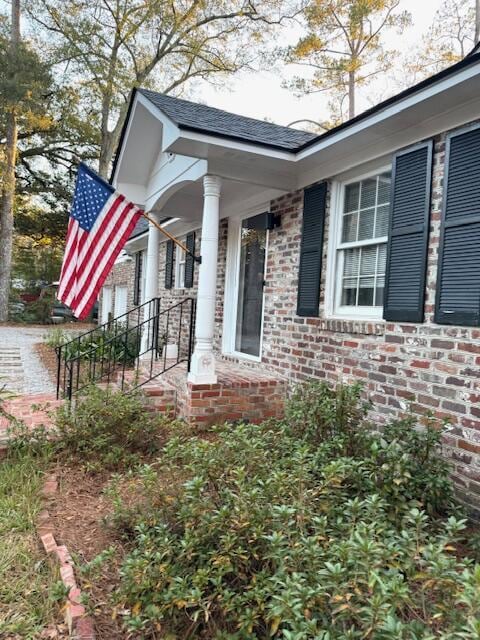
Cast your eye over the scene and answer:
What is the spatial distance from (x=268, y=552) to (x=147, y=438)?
86.2 inches

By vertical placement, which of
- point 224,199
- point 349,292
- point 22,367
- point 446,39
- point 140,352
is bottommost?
point 22,367

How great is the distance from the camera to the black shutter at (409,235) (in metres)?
3.28

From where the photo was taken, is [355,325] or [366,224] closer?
[355,325]

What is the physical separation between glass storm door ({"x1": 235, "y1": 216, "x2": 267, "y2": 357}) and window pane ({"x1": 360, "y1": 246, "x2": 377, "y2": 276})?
1.75m

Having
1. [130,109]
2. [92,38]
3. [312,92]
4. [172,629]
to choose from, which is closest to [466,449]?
[172,629]

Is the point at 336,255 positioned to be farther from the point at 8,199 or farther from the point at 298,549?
the point at 8,199

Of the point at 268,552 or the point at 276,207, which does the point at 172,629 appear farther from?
the point at 276,207

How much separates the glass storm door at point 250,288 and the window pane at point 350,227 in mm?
1481

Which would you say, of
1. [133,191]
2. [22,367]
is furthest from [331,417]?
[22,367]

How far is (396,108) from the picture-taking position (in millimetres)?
3209

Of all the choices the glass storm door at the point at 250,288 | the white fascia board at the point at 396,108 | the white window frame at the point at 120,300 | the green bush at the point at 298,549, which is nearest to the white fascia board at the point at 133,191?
the glass storm door at the point at 250,288

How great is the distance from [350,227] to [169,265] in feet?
16.7

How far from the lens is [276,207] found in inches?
207

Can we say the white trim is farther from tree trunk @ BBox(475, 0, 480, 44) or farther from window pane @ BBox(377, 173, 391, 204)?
tree trunk @ BBox(475, 0, 480, 44)
